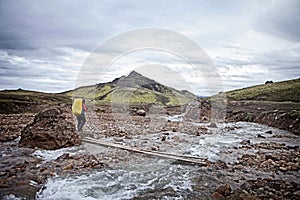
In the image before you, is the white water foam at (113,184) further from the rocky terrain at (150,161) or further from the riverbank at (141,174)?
the rocky terrain at (150,161)

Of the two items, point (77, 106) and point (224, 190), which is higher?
point (77, 106)

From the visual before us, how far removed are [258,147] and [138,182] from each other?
959cm

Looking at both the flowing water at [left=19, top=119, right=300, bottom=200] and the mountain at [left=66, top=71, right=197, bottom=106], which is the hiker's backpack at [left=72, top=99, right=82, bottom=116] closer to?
the flowing water at [left=19, top=119, right=300, bottom=200]

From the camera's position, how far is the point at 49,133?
13.2m

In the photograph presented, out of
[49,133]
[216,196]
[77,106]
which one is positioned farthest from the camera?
[77,106]

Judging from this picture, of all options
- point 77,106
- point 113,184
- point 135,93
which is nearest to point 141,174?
point 113,184

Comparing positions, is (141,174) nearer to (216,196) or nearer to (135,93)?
(216,196)

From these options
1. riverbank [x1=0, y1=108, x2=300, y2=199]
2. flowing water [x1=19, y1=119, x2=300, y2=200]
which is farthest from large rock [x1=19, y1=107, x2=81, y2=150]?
flowing water [x1=19, y1=119, x2=300, y2=200]

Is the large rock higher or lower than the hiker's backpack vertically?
lower

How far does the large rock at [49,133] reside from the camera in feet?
42.6

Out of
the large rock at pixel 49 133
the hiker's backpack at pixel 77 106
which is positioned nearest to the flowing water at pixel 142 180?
the large rock at pixel 49 133

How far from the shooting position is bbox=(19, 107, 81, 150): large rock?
42.6 ft

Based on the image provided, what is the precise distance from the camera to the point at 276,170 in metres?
10.7

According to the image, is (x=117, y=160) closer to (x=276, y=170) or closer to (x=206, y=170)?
(x=206, y=170)
